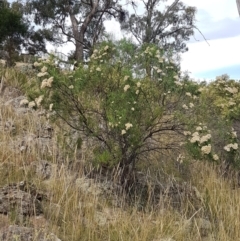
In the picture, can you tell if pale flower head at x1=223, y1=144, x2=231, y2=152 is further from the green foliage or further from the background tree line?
the background tree line

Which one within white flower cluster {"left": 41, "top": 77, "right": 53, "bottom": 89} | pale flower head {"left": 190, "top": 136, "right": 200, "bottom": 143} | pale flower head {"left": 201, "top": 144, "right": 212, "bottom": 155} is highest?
white flower cluster {"left": 41, "top": 77, "right": 53, "bottom": 89}

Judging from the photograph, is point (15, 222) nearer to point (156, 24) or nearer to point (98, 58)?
point (98, 58)

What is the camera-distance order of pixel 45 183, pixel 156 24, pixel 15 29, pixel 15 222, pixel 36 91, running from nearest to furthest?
pixel 15 222
pixel 45 183
pixel 36 91
pixel 15 29
pixel 156 24

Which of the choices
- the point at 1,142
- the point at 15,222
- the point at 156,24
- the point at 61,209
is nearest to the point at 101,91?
the point at 1,142

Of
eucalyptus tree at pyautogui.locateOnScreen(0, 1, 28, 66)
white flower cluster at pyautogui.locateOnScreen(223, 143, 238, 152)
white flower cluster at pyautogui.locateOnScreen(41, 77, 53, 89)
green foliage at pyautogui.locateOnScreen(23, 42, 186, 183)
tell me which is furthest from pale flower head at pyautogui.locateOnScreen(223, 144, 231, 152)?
eucalyptus tree at pyautogui.locateOnScreen(0, 1, 28, 66)

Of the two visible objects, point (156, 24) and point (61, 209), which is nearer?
point (61, 209)

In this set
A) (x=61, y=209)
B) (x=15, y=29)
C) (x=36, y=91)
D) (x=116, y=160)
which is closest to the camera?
(x=61, y=209)

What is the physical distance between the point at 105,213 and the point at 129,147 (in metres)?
1.08

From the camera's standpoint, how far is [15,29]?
1296 cm

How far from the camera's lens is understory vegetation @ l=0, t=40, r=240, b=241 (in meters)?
4.12

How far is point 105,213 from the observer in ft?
13.0

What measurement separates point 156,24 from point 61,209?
2252cm

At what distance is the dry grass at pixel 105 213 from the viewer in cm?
361

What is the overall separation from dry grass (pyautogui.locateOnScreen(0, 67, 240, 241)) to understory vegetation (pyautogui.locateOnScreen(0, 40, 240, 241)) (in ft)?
0.04
